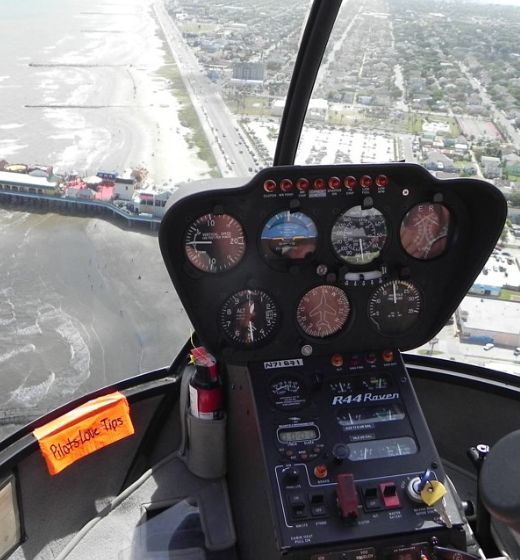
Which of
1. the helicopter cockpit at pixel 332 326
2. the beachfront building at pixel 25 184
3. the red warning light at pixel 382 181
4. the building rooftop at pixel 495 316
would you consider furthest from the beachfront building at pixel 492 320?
the beachfront building at pixel 25 184

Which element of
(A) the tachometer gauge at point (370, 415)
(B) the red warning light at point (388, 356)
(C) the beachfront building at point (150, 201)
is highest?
(C) the beachfront building at point (150, 201)

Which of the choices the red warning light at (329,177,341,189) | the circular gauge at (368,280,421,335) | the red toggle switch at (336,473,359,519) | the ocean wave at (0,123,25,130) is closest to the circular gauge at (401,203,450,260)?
the circular gauge at (368,280,421,335)

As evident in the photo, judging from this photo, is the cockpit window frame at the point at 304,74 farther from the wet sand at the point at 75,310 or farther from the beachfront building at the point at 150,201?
the wet sand at the point at 75,310

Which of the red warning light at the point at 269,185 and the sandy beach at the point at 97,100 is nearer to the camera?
the red warning light at the point at 269,185

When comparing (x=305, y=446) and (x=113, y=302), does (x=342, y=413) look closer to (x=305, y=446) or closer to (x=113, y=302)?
(x=305, y=446)

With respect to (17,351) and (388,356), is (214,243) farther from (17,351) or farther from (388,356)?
(17,351)

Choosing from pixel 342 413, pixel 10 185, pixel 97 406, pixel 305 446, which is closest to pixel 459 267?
pixel 342 413

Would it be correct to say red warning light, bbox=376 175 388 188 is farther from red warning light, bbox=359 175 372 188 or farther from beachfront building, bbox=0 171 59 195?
beachfront building, bbox=0 171 59 195

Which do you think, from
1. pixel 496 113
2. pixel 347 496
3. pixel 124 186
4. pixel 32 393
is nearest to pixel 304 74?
pixel 496 113
